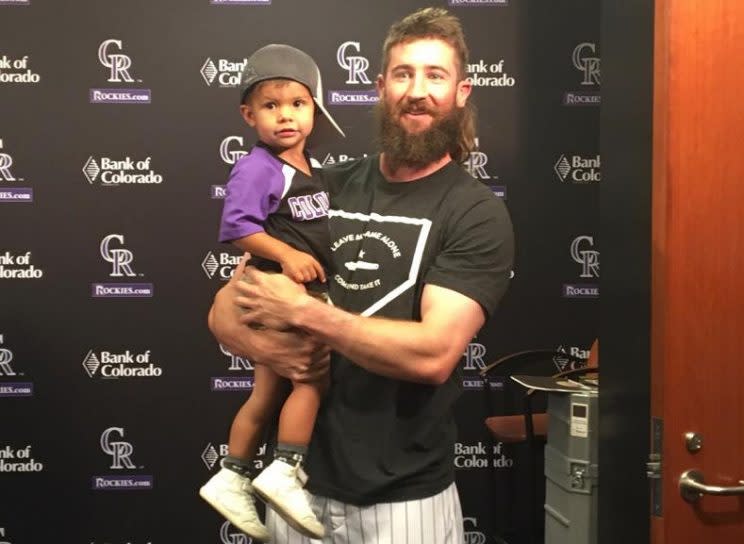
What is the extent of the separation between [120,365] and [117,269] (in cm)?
45

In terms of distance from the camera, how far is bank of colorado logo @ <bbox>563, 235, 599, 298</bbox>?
168 inches

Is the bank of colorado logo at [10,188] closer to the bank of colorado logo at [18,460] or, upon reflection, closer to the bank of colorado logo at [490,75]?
the bank of colorado logo at [18,460]

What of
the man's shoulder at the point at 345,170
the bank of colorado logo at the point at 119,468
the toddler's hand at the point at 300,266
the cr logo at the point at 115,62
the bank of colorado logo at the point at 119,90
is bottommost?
the bank of colorado logo at the point at 119,468

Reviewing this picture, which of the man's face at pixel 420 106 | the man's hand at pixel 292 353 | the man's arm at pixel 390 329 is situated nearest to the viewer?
the man's arm at pixel 390 329

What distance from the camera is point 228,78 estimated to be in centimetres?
413

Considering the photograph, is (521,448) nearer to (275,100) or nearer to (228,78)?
(228,78)

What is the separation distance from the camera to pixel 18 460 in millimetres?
4176

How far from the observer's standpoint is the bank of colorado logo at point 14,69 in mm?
4094

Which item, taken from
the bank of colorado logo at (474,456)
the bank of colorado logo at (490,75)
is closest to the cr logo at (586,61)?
the bank of colorado logo at (490,75)

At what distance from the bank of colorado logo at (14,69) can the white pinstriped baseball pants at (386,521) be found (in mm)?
2917

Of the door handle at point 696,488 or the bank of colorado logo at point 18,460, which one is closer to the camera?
the door handle at point 696,488

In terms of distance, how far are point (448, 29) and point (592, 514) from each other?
209 cm

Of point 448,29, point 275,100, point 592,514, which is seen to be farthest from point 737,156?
point 592,514

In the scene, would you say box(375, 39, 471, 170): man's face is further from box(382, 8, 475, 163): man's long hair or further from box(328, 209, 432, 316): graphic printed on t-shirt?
box(328, 209, 432, 316): graphic printed on t-shirt
